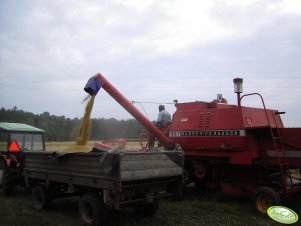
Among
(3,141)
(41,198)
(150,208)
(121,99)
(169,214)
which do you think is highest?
(121,99)

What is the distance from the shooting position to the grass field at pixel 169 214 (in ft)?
21.1

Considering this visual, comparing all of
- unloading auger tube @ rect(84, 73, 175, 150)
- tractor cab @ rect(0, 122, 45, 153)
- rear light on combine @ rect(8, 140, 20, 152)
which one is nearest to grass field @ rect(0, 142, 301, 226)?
unloading auger tube @ rect(84, 73, 175, 150)

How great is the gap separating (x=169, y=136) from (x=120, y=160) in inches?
170

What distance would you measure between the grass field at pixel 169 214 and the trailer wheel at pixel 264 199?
0.56ft

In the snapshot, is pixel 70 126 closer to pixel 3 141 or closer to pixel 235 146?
pixel 3 141

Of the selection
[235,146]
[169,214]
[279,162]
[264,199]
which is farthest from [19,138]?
[279,162]

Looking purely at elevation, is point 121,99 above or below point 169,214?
above

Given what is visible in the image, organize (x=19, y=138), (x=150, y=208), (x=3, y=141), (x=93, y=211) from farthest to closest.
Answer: (x=19, y=138) → (x=3, y=141) → (x=150, y=208) → (x=93, y=211)

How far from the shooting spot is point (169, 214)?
23.4ft

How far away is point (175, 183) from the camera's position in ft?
22.3

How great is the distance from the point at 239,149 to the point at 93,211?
3699mm

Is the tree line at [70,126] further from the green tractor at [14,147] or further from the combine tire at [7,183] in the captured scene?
the combine tire at [7,183]

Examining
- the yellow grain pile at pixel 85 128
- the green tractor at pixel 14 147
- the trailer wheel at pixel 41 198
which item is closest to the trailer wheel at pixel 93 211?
the trailer wheel at pixel 41 198

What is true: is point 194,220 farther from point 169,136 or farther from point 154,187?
point 169,136
